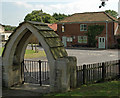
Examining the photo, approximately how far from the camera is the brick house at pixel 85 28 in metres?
36.5

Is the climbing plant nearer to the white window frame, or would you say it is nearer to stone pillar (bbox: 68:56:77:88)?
the white window frame

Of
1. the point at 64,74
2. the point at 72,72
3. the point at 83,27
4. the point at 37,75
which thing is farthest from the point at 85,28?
the point at 64,74

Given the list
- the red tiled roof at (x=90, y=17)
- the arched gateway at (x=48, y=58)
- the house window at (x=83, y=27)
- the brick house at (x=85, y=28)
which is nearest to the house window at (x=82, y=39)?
the brick house at (x=85, y=28)

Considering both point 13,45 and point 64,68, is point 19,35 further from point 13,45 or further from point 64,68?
point 64,68

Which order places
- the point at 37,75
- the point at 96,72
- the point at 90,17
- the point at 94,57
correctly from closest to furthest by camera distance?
the point at 96,72, the point at 37,75, the point at 94,57, the point at 90,17

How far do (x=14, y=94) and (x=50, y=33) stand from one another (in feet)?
11.0

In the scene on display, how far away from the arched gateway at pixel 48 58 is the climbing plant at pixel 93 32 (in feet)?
95.5

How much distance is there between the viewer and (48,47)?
8078 millimetres

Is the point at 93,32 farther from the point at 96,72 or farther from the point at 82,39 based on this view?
the point at 96,72

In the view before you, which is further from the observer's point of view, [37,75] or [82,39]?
[82,39]

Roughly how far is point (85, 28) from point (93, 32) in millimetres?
2525

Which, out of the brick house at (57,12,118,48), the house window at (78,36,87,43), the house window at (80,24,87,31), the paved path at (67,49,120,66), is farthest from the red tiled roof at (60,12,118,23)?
the paved path at (67,49,120,66)

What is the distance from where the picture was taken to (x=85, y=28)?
39688mm

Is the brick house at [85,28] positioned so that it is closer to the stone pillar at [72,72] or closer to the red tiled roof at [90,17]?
the red tiled roof at [90,17]
